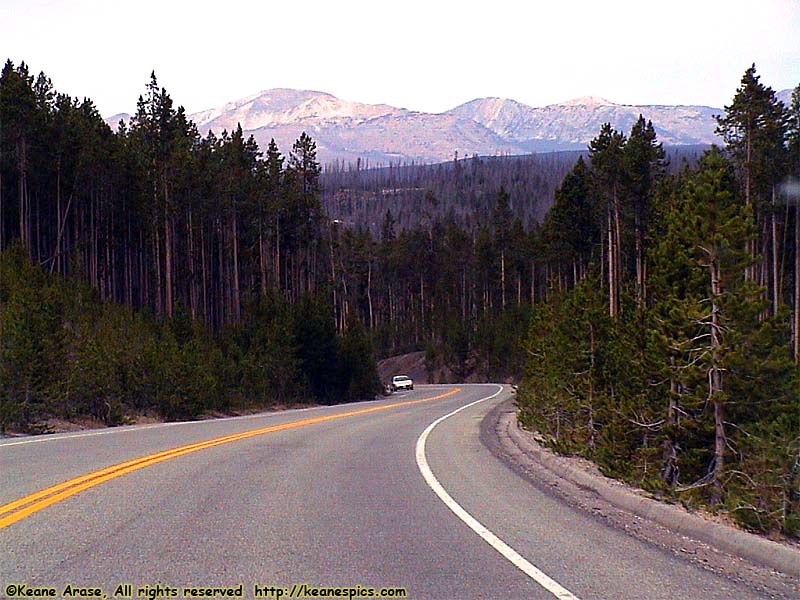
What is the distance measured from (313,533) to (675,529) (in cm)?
355

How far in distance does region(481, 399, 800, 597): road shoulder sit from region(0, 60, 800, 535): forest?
1.62 feet

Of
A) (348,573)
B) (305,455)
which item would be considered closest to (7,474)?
(305,455)

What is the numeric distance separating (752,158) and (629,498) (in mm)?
40668

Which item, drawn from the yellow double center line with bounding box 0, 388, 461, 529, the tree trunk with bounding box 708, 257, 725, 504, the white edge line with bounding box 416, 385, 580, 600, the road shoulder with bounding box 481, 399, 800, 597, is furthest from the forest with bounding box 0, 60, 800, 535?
the yellow double center line with bounding box 0, 388, 461, 529

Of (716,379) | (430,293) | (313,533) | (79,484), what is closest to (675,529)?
(313,533)

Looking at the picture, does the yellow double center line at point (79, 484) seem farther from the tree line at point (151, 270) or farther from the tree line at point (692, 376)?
the tree line at point (151, 270)

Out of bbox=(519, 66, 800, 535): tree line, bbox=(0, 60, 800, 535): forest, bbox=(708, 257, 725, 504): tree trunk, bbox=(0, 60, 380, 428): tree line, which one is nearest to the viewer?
bbox=(519, 66, 800, 535): tree line

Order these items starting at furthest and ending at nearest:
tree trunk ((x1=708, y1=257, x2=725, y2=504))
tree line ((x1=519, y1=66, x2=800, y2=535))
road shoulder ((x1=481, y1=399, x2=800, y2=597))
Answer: tree trunk ((x1=708, y1=257, x2=725, y2=504)), tree line ((x1=519, y1=66, x2=800, y2=535)), road shoulder ((x1=481, y1=399, x2=800, y2=597))

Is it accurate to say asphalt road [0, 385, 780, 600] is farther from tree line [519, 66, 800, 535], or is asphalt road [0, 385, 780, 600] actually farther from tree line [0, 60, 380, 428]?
tree line [0, 60, 380, 428]

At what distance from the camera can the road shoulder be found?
23.4 ft

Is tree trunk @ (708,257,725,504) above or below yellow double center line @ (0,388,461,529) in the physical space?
above

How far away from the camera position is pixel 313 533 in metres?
8.53

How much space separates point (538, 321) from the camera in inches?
915

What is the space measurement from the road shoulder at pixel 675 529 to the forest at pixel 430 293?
49 cm
